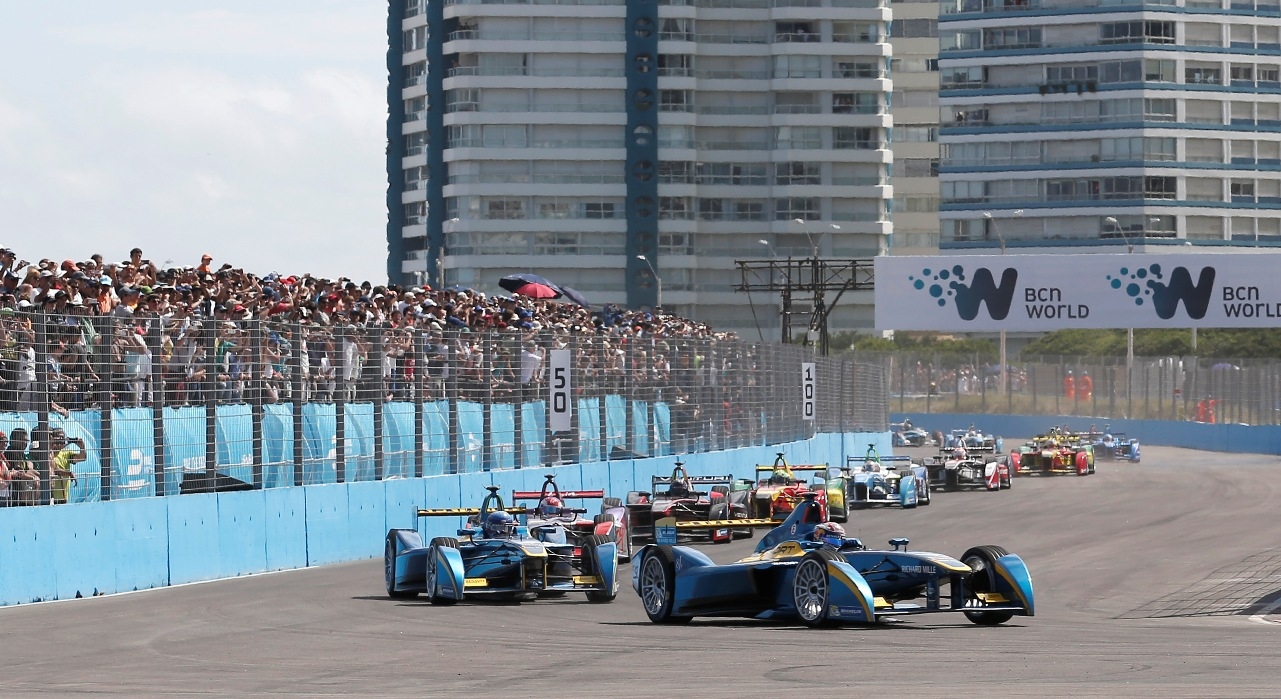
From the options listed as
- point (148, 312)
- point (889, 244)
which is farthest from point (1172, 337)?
point (148, 312)

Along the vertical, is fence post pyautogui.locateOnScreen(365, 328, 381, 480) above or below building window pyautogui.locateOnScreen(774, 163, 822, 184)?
below

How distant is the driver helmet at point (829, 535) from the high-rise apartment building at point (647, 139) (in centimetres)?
8393

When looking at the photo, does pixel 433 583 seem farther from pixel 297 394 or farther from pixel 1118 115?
pixel 1118 115

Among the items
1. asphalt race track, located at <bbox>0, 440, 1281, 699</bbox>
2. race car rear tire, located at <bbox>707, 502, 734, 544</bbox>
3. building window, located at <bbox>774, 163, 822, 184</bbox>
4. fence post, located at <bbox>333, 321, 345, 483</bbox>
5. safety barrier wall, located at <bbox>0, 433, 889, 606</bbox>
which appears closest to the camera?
asphalt race track, located at <bbox>0, 440, 1281, 699</bbox>

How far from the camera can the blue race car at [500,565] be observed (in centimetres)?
1806

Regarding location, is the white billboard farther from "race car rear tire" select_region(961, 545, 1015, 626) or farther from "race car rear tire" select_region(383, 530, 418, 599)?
"race car rear tire" select_region(961, 545, 1015, 626)

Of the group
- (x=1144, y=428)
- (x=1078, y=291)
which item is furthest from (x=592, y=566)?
(x=1144, y=428)

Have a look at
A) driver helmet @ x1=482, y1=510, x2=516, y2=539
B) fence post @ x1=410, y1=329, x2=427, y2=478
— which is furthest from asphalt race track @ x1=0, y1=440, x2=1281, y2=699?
fence post @ x1=410, y1=329, x2=427, y2=478

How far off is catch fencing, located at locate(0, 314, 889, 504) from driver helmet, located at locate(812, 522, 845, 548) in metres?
7.18

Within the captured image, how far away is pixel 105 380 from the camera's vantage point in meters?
19.2

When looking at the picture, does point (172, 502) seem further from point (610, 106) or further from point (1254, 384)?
point (610, 106)

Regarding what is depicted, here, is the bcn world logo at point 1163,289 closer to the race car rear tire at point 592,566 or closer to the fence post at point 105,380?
the race car rear tire at point 592,566

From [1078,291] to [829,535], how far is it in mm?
38305

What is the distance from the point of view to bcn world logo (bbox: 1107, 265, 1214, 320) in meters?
53.0
